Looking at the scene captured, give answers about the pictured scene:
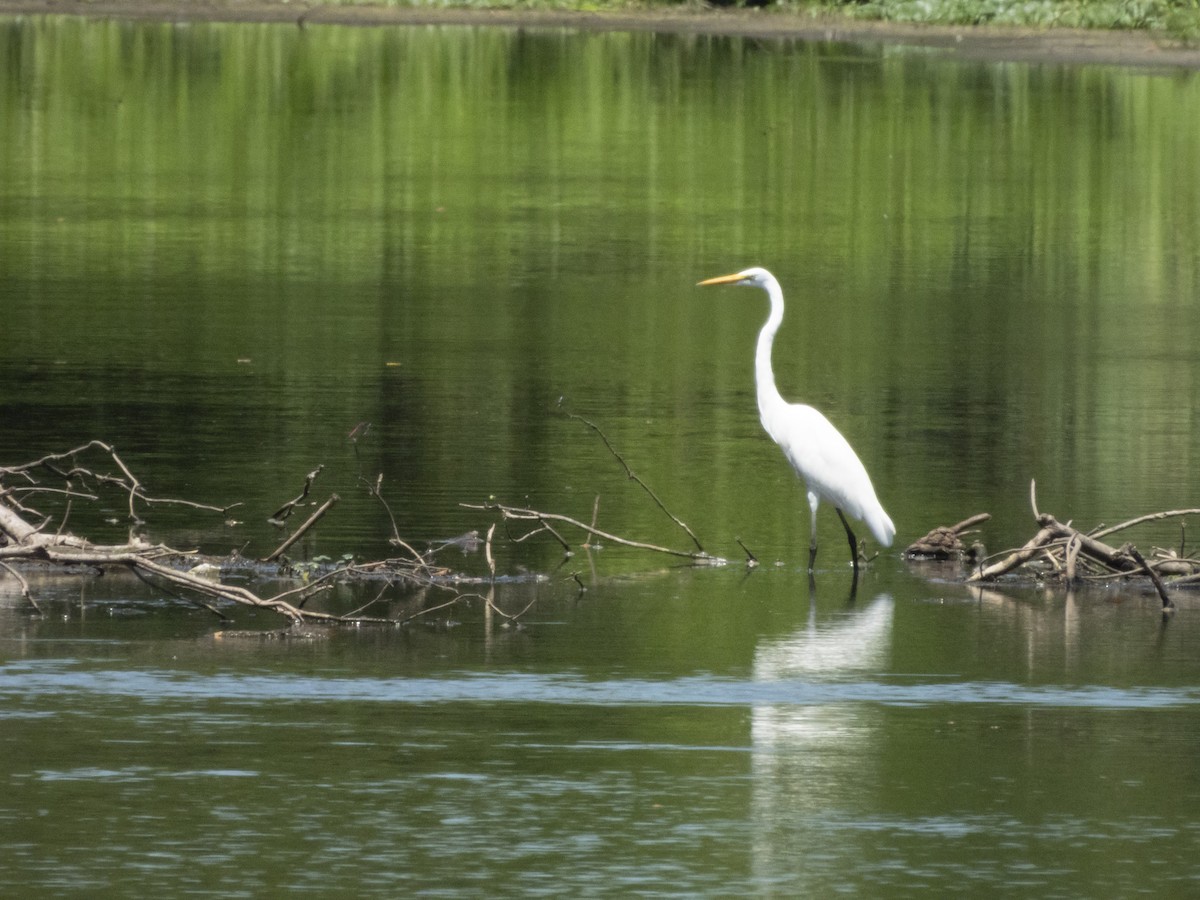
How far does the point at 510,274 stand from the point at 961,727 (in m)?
14.0

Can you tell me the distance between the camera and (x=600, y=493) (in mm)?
13789

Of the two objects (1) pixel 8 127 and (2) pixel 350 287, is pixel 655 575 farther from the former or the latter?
(1) pixel 8 127

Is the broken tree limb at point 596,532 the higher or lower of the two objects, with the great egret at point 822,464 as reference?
lower

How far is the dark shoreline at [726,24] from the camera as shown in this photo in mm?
52656

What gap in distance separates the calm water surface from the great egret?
0.28 m

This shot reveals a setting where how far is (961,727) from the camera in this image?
9.45m

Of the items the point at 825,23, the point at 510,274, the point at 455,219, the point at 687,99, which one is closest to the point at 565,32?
the point at 825,23

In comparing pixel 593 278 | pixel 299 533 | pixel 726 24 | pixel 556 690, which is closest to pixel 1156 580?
pixel 556 690

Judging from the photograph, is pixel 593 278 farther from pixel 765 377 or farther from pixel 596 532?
pixel 596 532

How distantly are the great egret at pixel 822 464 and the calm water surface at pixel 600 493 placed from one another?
0.28 meters

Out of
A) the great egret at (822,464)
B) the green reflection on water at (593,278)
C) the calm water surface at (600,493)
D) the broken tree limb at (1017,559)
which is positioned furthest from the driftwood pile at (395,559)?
the green reflection on water at (593,278)

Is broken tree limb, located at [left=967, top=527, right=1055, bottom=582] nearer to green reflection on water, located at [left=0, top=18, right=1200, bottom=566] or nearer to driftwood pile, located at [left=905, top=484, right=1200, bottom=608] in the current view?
driftwood pile, located at [left=905, top=484, right=1200, bottom=608]

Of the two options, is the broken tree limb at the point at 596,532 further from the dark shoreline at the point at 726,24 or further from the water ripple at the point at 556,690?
the dark shoreline at the point at 726,24

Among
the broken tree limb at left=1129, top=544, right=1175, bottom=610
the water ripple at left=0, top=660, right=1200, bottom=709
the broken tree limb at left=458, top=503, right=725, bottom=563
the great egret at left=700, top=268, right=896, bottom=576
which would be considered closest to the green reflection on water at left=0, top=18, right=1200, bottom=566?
the broken tree limb at left=458, top=503, right=725, bottom=563
